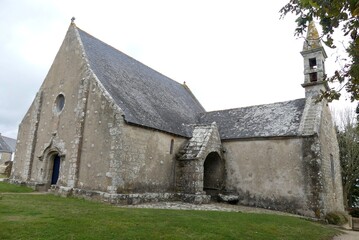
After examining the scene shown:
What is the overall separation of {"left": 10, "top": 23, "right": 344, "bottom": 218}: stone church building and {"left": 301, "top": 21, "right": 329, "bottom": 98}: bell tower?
6cm

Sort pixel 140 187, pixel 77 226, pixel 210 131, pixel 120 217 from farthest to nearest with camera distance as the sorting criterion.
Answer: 1. pixel 210 131
2. pixel 140 187
3. pixel 120 217
4. pixel 77 226

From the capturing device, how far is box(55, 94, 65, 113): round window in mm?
16719

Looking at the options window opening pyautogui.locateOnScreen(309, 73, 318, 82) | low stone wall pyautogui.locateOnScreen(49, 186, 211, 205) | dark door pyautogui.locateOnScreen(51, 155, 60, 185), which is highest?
window opening pyautogui.locateOnScreen(309, 73, 318, 82)

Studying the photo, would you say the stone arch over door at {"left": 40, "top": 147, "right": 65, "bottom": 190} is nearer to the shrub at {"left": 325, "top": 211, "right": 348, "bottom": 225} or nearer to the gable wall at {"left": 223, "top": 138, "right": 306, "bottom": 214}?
the gable wall at {"left": 223, "top": 138, "right": 306, "bottom": 214}

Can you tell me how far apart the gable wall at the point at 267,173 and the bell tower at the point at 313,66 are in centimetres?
436

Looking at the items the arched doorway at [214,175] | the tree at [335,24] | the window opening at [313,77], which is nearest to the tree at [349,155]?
the window opening at [313,77]

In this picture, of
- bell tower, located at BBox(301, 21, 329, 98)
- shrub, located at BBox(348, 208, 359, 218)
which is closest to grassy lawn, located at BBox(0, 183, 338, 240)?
bell tower, located at BBox(301, 21, 329, 98)

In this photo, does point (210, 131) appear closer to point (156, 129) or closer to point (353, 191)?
point (156, 129)

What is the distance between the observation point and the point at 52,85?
17.8m

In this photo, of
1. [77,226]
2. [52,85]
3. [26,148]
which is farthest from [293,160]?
[26,148]

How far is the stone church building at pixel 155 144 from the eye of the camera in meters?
13.4

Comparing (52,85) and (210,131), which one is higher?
(52,85)

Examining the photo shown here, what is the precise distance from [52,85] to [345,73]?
16956 mm

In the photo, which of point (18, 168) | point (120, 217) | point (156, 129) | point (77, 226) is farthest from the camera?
point (18, 168)
